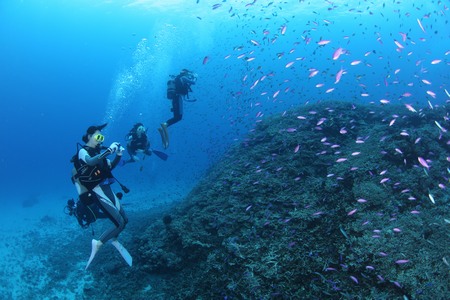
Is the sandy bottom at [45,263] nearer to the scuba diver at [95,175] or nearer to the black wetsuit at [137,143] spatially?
the scuba diver at [95,175]

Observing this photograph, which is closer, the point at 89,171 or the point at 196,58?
the point at 89,171

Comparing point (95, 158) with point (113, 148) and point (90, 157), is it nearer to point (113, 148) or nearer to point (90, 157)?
point (90, 157)

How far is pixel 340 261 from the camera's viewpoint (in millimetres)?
4973

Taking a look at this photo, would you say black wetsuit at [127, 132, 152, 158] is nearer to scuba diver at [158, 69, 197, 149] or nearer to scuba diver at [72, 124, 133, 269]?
scuba diver at [158, 69, 197, 149]

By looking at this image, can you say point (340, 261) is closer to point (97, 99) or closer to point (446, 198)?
point (446, 198)

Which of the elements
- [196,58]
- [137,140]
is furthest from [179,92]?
[196,58]

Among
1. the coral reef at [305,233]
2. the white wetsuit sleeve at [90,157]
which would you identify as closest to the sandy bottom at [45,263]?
the coral reef at [305,233]

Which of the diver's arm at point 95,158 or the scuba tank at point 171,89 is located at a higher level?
the scuba tank at point 171,89

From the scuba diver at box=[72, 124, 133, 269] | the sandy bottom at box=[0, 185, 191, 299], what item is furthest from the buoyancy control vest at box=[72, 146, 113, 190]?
the sandy bottom at box=[0, 185, 191, 299]

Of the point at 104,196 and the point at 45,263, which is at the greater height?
the point at 45,263

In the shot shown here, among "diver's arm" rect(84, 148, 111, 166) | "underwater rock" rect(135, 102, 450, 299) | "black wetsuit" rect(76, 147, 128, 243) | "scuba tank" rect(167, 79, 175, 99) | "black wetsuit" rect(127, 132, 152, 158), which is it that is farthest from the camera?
"scuba tank" rect(167, 79, 175, 99)

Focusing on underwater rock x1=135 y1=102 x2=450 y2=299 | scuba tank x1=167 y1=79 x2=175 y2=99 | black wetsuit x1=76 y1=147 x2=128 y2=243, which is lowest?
underwater rock x1=135 y1=102 x2=450 y2=299

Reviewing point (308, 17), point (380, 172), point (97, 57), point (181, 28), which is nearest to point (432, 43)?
point (308, 17)

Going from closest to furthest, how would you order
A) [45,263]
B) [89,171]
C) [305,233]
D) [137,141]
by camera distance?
1. [305,233]
2. [89,171]
3. [45,263]
4. [137,141]
